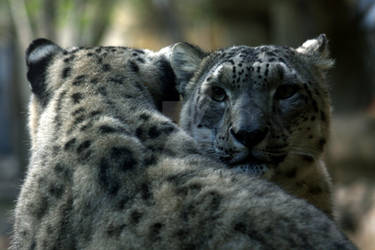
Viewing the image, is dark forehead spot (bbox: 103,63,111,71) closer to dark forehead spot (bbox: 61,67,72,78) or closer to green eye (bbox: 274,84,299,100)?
dark forehead spot (bbox: 61,67,72,78)

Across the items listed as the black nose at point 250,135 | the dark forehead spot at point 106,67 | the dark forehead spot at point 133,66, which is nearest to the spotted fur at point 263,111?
the black nose at point 250,135

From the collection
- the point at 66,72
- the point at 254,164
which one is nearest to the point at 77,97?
the point at 66,72

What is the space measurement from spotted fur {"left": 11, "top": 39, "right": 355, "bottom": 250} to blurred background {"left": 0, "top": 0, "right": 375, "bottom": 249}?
872cm

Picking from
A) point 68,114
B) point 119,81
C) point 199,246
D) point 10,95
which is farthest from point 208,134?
point 10,95

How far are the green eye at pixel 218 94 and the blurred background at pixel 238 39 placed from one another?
25.3ft

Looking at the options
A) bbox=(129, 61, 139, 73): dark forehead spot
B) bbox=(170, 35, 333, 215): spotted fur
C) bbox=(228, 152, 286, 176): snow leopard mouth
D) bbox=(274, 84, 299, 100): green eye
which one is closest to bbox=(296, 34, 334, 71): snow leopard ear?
bbox=(170, 35, 333, 215): spotted fur

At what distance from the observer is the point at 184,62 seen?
5.98 m

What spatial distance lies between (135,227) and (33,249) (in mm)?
887

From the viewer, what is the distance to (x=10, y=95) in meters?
19.2

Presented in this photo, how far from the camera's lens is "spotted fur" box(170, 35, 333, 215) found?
487cm

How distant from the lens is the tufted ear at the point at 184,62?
5.82 meters

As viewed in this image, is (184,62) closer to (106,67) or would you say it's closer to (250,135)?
(106,67)

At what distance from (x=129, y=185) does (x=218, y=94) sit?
1.96m

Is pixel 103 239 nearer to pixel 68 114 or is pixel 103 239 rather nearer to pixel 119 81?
pixel 68 114
